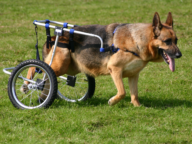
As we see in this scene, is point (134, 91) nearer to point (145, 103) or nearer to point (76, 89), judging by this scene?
point (145, 103)

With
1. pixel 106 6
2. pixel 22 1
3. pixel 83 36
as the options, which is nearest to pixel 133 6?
pixel 106 6

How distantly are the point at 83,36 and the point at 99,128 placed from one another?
6.69ft

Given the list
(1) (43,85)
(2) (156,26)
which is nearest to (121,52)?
(2) (156,26)

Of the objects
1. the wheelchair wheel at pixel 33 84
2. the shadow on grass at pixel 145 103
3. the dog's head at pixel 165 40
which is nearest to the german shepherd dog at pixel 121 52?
the dog's head at pixel 165 40

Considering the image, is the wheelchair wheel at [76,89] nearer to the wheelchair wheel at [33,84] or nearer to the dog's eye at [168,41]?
the wheelchair wheel at [33,84]

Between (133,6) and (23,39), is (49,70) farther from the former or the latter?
(133,6)

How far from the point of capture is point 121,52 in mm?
5742

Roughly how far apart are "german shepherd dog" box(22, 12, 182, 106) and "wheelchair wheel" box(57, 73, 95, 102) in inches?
20.1

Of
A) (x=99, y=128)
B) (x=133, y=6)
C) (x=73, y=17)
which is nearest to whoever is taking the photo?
(x=99, y=128)

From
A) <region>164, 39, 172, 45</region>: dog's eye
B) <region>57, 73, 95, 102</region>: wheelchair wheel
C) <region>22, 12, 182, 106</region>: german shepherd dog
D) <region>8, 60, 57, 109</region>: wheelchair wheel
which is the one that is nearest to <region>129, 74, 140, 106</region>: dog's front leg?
<region>22, 12, 182, 106</region>: german shepherd dog

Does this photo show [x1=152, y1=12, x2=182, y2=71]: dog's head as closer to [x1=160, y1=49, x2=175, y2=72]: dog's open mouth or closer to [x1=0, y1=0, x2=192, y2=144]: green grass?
[x1=160, y1=49, x2=175, y2=72]: dog's open mouth

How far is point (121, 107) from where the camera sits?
609cm

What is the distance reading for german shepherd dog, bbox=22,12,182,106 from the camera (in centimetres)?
552

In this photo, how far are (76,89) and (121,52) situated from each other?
6.63 ft
